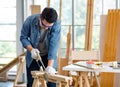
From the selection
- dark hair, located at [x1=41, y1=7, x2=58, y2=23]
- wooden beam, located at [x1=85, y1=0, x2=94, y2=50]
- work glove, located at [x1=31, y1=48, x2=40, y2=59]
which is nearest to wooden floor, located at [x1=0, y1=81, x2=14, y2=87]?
wooden beam, located at [x1=85, y1=0, x2=94, y2=50]

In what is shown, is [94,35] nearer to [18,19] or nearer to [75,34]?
[75,34]

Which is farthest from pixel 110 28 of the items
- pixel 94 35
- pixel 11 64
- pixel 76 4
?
pixel 11 64

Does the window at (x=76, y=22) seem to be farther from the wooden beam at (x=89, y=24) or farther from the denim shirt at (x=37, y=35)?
the denim shirt at (x=37, y=35)

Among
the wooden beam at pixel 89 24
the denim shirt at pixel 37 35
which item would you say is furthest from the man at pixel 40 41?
the wooden beam at pixel 89 24

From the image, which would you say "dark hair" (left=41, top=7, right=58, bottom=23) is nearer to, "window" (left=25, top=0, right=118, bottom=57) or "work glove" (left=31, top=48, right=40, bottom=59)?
"work glove" (left=31, top=48, right=40, bottom=59)

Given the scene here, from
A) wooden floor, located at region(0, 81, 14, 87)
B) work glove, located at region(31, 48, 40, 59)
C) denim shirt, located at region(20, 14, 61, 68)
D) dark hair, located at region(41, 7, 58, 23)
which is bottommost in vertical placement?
wooden floor, located at region(0, 81, 14, 87)

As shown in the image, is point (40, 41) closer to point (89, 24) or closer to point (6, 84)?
point (89, 24)

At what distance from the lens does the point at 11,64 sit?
462cm

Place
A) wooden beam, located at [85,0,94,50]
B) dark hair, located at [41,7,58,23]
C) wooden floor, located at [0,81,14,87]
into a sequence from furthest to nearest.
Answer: wooden floor, located at [0,81,14,87], wooden beam, located at [85,0,94,50], dark hair, located at [41,7,58,23]

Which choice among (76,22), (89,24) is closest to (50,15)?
(89,24)

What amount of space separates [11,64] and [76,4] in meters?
1.67

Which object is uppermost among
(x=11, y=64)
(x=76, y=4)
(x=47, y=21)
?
(x=76, y=4)

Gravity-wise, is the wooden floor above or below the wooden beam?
below

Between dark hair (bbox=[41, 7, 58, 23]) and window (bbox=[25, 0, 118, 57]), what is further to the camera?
window (bbox=[25, 0, 118, 57])
